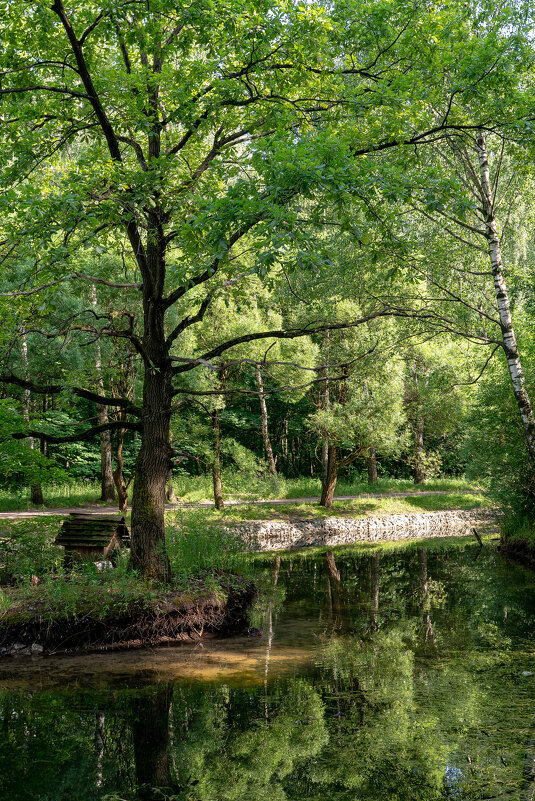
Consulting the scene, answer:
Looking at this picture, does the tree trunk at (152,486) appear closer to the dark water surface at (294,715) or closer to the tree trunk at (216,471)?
the dark water surface at (294,715)

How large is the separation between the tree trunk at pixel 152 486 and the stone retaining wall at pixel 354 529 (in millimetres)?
9620

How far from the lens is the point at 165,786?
17.6ft

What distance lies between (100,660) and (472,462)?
1432 cm

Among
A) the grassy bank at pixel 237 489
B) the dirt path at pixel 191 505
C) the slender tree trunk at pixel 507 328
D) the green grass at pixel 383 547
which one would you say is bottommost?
the green grass at pixel 383 547

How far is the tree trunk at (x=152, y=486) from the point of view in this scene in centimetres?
1045

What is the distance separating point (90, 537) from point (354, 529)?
14919 mm

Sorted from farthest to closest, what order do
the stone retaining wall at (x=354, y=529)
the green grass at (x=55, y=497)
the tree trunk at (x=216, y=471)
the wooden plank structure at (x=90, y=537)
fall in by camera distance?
the tree trunk at (x=216, y=471) → the green grass at (x=55, y=497) → the stone retaining wall at (x=354, y=529) → the wooden plank structure at (x=90, y=537)

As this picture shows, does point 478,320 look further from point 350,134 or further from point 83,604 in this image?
Answer: point 83,604

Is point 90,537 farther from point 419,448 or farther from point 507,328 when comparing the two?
point 419,448

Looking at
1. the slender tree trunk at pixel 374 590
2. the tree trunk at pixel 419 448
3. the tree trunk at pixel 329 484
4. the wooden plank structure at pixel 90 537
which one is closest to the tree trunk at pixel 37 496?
the tree trunk at pixel 329 484

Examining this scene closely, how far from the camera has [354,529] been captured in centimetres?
2528

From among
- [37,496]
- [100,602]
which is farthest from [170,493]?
[100,602]

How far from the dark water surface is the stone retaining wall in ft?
34.3

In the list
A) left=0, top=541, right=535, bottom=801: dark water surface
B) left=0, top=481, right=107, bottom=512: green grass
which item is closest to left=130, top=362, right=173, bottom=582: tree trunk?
left=0, top=541, right=535, bottom=801: dark water surface
